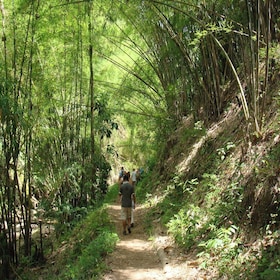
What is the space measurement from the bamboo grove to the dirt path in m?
1.76

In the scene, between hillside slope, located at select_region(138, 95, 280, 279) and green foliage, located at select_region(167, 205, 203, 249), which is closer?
hillside slope, located at select_region(138, 95, 280, 279)

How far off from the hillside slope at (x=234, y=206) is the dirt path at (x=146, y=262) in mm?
215

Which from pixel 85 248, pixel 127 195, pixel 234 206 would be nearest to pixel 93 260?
pixel 85 248

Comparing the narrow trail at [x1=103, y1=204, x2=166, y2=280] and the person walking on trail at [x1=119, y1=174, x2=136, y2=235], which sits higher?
the person walking on trail at [x1=119, y1=174, x2=136, y2=235]

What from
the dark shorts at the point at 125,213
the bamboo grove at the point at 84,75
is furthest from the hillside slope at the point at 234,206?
the dark shorts at the point at 125,213

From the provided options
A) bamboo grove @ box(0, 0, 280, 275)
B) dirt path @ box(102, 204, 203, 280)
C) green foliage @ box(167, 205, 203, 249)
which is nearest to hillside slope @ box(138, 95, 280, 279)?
green foliage @ box(167, 205, 203, 249)

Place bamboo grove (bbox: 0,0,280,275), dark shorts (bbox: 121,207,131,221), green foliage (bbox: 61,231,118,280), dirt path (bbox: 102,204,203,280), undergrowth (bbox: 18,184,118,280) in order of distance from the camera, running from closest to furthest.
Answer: dirt path (bbox: 102,204,203,280), green foliage (bbox: 61,231,118,280), undergrowth (bbox: 18,184,118,280), bamboo grove (bbox: 0,0,280,275), dark shorts (bbox: 121,207,131,221)

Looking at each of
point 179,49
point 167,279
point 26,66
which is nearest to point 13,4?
point 26,66

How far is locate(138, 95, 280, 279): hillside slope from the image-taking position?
11.8ft

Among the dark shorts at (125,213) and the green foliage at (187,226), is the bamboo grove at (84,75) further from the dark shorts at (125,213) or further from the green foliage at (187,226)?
the green foliage at (187,226)

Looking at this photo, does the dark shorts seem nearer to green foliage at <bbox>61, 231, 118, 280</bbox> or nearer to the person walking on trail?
the person walking on trail

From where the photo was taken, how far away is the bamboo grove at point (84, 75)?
539 cm

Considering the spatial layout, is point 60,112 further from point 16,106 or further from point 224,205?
point 224,205

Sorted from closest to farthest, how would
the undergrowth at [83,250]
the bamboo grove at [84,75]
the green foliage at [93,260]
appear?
A: 1. the green foliage at [93,260]
2. the undergrowth at [83,250]
3. the bamboo grove at [84,75]
